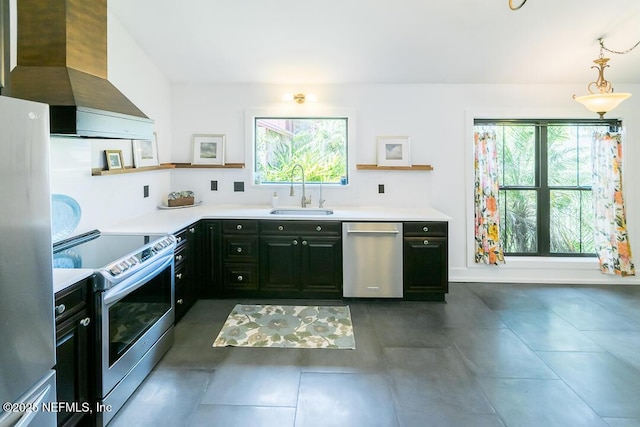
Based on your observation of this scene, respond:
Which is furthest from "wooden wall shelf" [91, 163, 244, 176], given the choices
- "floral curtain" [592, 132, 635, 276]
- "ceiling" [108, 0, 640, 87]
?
"floral curtain" [592, 132, 635, 276]

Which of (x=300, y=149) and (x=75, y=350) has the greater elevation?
(x=300, y=149)

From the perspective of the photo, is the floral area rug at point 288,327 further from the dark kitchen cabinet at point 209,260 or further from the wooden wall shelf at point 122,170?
the wooden wall shelf at point 122,170

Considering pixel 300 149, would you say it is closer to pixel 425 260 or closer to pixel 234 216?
pixel 234 216

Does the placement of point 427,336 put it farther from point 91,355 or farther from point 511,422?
point 91,355

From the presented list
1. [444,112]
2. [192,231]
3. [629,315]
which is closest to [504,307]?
[629,315]

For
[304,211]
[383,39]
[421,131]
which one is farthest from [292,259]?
[383,39]

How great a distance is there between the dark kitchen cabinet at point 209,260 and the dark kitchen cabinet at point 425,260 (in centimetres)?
179

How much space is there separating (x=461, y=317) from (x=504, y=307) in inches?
21.0

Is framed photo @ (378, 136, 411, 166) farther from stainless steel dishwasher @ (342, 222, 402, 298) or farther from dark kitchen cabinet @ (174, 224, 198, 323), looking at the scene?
dark kitchen cabinet @ (174, 224, 198, 323)

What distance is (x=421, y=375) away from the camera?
2.56 m

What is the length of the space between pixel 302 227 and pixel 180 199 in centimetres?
143

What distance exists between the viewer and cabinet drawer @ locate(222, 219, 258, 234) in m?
3.93

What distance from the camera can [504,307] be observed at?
12.4 ft

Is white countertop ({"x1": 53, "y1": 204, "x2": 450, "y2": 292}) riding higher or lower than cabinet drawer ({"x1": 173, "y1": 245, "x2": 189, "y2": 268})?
higher
